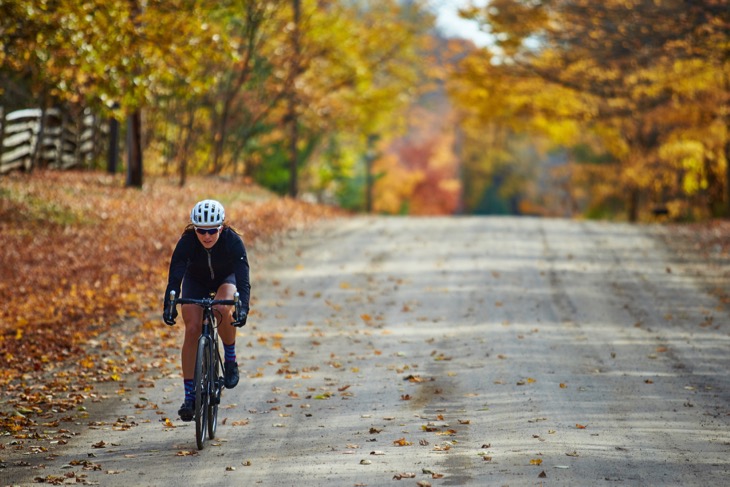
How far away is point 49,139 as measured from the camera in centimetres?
2761

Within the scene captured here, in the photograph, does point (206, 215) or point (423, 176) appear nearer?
point (206, 215)

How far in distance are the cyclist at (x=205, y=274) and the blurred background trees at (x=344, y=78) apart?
8.26m

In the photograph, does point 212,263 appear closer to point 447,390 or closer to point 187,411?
point 187,411

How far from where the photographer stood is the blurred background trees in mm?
18062

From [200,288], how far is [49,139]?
2056 centimetres

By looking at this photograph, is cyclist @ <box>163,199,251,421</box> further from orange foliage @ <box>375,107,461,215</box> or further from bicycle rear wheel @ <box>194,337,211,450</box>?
orange foliage @ <box>375,107,461,215</box>

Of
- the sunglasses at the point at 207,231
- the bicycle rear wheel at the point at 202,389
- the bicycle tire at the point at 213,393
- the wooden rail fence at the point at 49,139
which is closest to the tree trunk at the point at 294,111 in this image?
the wooden rail fence at the point at 49,139

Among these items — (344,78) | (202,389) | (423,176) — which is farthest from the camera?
(423,176)

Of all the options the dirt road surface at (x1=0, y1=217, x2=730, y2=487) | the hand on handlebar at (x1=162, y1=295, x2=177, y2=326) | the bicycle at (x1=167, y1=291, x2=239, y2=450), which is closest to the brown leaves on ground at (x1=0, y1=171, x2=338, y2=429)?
the dirt road surface at (x1=0, y1=217, x2=730, y2=487)

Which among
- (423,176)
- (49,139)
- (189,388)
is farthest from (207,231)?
(423,176)

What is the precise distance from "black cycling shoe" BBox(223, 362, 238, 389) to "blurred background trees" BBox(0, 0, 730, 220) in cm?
856

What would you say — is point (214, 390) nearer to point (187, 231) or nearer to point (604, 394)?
point (187, 231)

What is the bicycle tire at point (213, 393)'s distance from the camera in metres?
8.41

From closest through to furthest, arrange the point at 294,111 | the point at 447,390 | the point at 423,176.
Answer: the point at 447,390, the point at 294,111, the point at 423,176
